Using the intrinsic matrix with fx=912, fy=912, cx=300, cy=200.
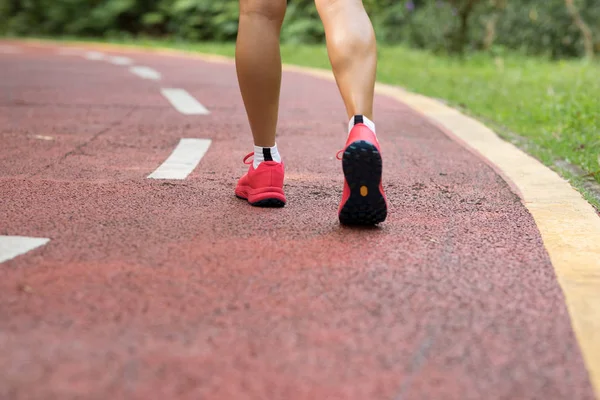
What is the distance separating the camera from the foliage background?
1438cm

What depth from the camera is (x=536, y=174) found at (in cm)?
430

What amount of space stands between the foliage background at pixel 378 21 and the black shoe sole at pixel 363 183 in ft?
33.8

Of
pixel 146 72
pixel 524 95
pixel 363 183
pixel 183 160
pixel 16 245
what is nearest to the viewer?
Answer: pixel 16 245

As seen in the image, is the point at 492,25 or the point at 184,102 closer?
the point at 184,102

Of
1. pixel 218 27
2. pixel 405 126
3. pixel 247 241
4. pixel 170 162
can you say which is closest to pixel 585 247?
pixel 247 241

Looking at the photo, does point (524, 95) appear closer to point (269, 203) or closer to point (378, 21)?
point (269, 203)

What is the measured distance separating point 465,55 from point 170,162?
396 inches

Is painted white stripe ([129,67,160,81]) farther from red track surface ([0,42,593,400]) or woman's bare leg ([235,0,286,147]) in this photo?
woman's bare leg ([235,0,286,147])

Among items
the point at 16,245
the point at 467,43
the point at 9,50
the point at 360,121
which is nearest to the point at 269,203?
the point at 360,121

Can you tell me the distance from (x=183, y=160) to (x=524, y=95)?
Result: 14.0 ft

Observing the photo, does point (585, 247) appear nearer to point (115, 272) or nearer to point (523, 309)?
point (523, 309)

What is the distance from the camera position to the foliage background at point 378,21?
1438 centimetres

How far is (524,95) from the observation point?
7934 millimetres

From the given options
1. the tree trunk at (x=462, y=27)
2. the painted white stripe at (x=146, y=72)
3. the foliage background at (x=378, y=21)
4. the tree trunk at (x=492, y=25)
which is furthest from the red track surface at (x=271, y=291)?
the tree trunk at (x=492, y=25)
